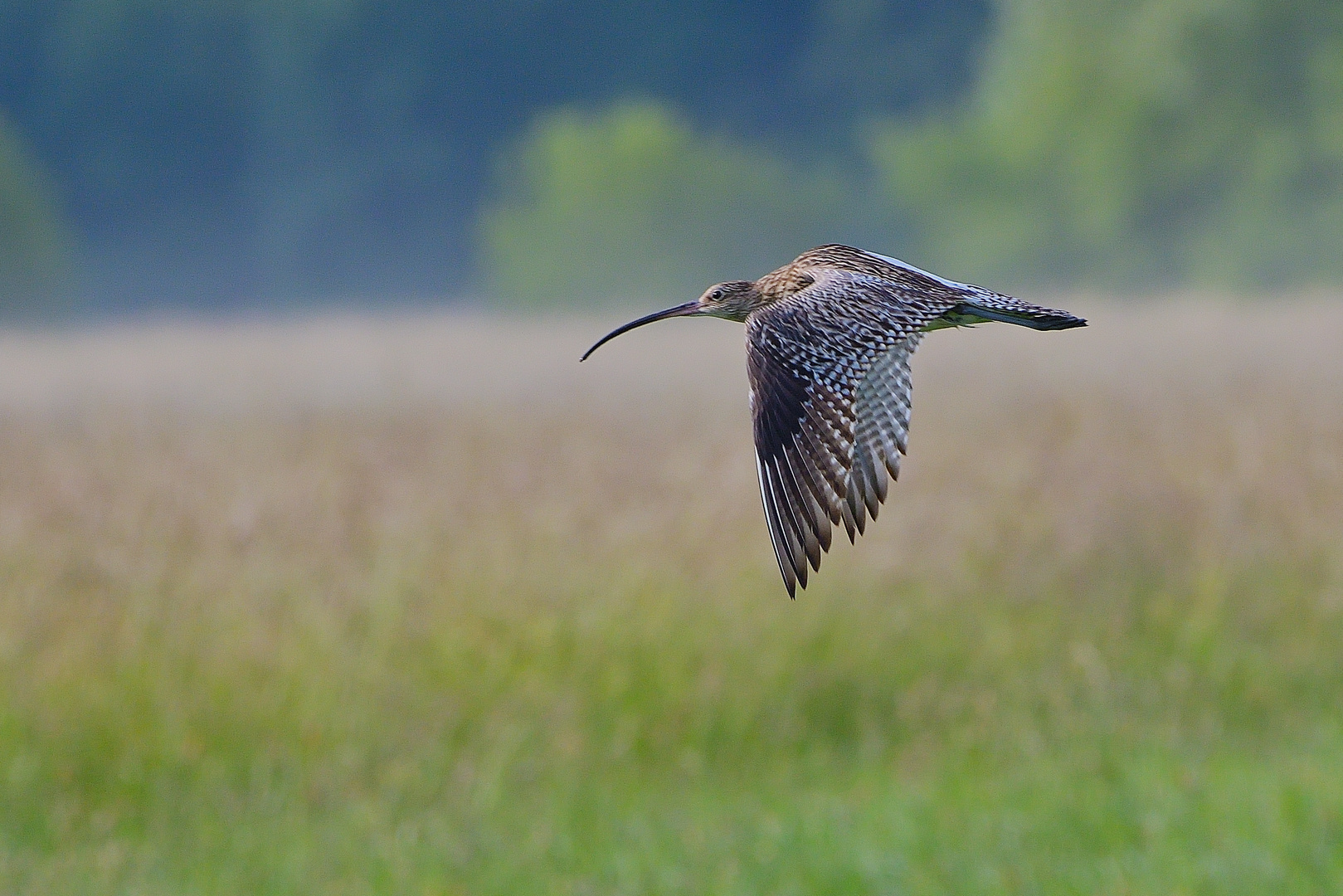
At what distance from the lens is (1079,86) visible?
116 feet

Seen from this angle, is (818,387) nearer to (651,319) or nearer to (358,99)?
(651,319)

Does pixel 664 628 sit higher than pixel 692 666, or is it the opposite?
pixel 664 628

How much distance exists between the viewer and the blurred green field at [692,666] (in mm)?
5926

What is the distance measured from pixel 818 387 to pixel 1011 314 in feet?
0.73

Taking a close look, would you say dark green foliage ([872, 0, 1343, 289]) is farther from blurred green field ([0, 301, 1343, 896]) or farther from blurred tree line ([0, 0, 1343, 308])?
blurred green field ([0, 301, 1343, 896])

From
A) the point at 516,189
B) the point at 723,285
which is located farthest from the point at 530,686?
the point at 516,189

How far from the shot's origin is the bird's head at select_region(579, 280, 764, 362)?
1.15 m

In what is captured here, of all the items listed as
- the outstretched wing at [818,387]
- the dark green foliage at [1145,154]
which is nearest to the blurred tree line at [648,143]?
the dark green foliage at [1145,154]

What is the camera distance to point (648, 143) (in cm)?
3512

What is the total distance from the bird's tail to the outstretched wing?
2 centimetres

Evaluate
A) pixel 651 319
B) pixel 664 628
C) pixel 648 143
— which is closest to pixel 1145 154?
pixel 648 143

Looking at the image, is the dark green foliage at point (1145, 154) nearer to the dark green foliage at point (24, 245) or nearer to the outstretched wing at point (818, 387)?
the dark green foliage at point (24, 245)

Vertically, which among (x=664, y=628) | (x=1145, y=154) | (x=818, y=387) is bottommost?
(x=664, y=628)

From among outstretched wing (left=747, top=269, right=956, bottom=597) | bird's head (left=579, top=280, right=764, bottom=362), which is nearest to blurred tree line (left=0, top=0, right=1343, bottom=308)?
bird's head (left=579, top=280, right=764, bottom=362)
